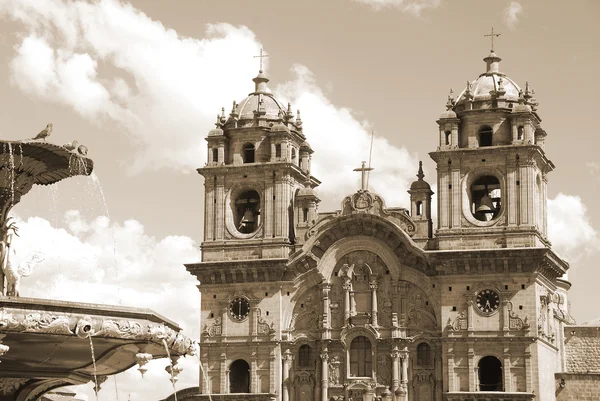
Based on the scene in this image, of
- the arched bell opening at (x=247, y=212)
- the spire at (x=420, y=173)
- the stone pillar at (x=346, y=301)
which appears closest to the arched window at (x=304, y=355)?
the stone pillar at (x=346, y=301)

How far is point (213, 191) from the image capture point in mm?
55906

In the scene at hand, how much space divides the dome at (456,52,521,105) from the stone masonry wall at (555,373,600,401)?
36.5ft

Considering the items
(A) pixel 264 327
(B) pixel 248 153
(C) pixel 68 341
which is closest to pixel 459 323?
(A) pixel 264 327

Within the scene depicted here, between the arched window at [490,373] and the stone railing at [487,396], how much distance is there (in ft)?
3.00

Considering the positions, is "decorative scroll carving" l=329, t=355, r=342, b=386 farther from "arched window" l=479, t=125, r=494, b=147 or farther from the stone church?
"arched window" l=479, t=125, r=494, b=147

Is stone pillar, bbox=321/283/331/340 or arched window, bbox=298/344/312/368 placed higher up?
stone pillar, bbox=321/283/331/340

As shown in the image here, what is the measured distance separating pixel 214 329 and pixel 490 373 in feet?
37.0

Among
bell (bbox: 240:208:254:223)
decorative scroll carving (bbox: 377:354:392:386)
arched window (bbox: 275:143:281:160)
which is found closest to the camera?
decorative scroll carving (bbox: 377:354:392:386)

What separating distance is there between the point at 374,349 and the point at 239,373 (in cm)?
586

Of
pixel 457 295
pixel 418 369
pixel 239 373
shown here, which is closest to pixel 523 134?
pixel 457 295

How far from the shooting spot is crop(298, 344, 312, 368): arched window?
53.8 metres

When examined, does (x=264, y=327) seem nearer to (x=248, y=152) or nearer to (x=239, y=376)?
(x=239, y=376)

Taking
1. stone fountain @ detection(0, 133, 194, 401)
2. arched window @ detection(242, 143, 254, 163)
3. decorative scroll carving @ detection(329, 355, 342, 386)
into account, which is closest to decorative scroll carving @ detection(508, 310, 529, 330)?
decorative scroll carving @ detection(329, 355, 342, 386)

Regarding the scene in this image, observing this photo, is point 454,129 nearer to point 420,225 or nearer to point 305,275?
point 420,225
